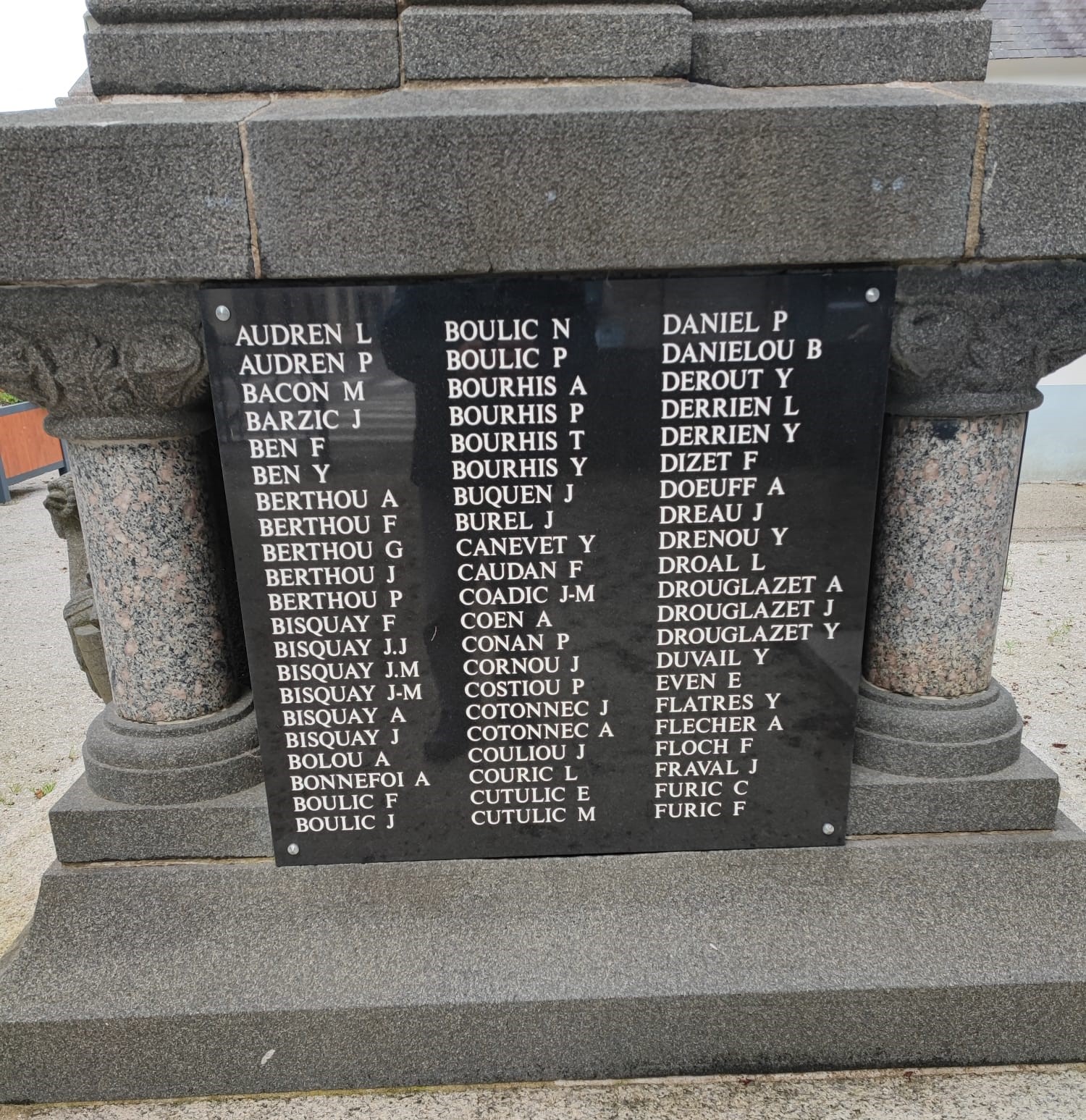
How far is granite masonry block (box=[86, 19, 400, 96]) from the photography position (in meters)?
2.56

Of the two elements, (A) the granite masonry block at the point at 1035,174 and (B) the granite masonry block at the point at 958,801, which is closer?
(A) the granite masonry block at the point at 1035,174

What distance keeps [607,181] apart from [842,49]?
0.92m

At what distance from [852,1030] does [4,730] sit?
192 inches

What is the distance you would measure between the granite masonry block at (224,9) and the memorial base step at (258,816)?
246 centimetres

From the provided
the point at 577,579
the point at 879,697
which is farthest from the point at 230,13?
the point at 879,697

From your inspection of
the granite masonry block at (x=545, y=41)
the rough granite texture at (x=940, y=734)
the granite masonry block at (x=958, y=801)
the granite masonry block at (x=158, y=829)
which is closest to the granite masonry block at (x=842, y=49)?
the granite masonry block at (x=545, y=41)

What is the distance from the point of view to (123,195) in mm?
2348

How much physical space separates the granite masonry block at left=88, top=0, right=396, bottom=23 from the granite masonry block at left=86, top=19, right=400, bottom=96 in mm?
18

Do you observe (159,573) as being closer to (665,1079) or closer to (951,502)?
(665,1079)

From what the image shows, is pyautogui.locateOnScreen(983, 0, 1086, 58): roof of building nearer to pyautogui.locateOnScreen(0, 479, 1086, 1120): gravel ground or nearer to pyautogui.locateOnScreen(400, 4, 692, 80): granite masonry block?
pyautogui.locateOnScreen(0, 479, 1086, 1120): gravel ground

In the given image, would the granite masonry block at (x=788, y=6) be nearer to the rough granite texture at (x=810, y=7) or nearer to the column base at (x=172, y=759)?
the rough granite texture at (x=810, y=7)

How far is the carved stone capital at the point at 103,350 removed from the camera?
2.47m

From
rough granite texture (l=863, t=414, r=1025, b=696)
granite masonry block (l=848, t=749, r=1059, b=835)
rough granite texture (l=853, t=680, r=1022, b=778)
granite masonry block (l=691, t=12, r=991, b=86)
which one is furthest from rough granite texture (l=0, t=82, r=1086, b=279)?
granite masonry block (l=848, t=749, r=1059, b=835)

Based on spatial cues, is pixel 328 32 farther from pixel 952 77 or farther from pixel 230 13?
pixel 952 77
